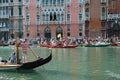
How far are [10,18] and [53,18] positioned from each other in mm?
5864

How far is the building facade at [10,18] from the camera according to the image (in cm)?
5038

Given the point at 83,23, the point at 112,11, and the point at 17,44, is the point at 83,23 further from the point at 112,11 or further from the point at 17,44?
the point at 17,44

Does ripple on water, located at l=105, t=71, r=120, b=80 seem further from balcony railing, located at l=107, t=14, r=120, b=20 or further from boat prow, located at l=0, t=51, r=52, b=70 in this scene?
balcony railing, located at l=107, t=14, r=120, b=20

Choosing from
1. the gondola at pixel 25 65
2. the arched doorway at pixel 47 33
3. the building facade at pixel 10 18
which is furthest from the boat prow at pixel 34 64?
the building facade at pixel 10 18

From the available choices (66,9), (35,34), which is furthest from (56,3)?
(35,34)

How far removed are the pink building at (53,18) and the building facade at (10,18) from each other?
1204 mm

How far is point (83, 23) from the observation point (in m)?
48.3

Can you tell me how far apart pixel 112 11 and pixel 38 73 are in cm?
3395

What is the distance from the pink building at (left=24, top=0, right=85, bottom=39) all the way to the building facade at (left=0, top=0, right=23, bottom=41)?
120 centimetres

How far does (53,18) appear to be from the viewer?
49.2 meters

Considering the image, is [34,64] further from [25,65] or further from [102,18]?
[102,18]

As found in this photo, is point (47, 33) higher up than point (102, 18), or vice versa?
point (102, 18)

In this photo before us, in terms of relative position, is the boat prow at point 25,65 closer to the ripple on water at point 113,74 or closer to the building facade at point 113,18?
the ripple on water at point 113,74


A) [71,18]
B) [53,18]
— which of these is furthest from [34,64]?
[53,18]
